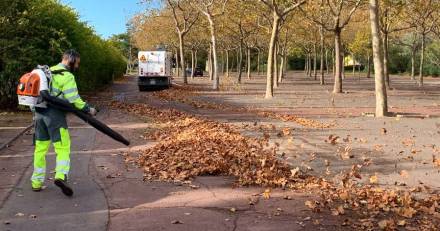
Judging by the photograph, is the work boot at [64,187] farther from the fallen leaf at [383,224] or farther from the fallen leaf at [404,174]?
the fallen leaf at [404,174]

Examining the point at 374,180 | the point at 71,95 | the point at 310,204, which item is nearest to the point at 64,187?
the point at 71,95

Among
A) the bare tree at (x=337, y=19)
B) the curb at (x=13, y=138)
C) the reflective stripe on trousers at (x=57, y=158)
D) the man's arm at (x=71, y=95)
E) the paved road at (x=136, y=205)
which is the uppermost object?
the bare tree at (x=337, y=19)

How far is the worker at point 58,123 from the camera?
24.8ft

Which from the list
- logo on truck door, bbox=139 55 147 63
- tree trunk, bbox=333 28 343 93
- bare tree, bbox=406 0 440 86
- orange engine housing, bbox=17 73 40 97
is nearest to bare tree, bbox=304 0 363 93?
tree trunk, bbox=333 28 343 93

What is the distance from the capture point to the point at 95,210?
670 centimetres

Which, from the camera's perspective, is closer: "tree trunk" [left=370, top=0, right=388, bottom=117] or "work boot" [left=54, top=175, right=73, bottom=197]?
"work boot" [left=54, top=175, right=73, bottom=197]

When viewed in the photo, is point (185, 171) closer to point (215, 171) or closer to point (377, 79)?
point (215, 171)

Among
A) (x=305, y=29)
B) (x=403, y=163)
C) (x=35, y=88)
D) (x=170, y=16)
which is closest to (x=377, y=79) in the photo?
(x=403, y=163)

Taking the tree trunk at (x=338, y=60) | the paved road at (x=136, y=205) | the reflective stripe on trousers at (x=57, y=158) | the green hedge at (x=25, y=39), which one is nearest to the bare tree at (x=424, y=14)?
the tree trunk at (x=338, y=60)

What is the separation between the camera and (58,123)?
7.58 m

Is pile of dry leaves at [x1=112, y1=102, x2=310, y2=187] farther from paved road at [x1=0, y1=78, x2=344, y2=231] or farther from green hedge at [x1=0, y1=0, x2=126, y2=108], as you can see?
green hedge at [x1=0, y1=0, x2=126, y2=108]

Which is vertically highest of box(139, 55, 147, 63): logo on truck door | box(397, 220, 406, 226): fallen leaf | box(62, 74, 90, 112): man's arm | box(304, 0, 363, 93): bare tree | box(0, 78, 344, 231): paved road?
box(304, 0, 363, 93): bare tree

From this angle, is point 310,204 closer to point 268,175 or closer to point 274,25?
point 268,175

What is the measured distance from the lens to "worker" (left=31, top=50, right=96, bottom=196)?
24.8ft
